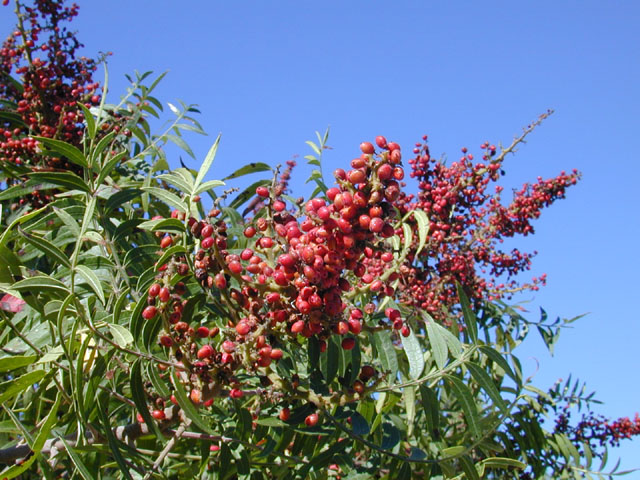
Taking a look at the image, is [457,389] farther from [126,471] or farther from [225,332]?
[126,471]

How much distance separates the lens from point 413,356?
6.16ft

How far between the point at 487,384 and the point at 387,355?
324mm

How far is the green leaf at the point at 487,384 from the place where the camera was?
169cm

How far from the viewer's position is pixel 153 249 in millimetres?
1983

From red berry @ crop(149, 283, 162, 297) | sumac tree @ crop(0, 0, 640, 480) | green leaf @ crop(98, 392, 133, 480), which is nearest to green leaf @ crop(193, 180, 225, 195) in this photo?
sumac tree @ crop(0, 0, 640, 480)

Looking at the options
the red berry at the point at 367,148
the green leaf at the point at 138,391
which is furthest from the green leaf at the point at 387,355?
the green leaf at the point at 138,391

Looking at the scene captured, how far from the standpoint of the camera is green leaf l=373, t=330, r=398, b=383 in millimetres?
1897

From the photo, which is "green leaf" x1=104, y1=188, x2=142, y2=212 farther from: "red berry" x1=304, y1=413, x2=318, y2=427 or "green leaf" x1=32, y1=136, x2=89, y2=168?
"red berry" x1=304, y1=413, x2=318, y2=427

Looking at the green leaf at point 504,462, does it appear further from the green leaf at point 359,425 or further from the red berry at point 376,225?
the red berry at point 376,225

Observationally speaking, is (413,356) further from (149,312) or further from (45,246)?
(45,246)

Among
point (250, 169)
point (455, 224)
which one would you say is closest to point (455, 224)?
point (455, 224)

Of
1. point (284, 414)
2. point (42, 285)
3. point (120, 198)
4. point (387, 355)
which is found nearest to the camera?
point (42, 285)

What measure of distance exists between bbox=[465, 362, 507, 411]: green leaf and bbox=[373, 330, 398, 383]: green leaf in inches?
9.2

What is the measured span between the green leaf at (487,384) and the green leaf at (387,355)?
9.2 inches
